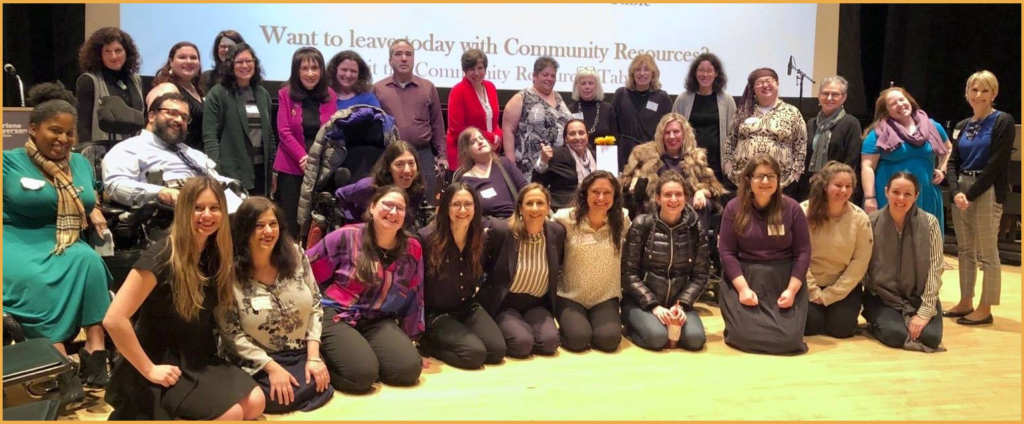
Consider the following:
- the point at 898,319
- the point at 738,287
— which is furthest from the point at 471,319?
the point at 898,319

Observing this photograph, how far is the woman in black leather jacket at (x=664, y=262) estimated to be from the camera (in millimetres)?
3945

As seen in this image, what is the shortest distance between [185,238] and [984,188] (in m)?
4.03

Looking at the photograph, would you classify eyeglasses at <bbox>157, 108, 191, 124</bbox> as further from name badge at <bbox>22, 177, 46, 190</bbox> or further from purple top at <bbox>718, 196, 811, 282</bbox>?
purple top at <bbox>718, 196, 811, 282</bbox>

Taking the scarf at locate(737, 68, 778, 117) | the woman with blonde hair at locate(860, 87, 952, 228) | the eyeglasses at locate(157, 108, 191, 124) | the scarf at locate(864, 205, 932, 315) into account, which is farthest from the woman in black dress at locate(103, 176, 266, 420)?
the woman with blonde hair at locate(860, 87, 952, 228)

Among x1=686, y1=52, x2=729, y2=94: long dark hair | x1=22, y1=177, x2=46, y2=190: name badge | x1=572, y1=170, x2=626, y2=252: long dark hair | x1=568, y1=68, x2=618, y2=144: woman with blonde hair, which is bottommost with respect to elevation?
x1=572, y1=170, x2=626, y2=252: long dark hair

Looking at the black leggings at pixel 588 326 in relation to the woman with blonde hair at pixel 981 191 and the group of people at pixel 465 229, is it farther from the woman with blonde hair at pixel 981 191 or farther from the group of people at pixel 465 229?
the woman with blonde hair at pixel 981 191

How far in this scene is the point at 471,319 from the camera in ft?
12.1

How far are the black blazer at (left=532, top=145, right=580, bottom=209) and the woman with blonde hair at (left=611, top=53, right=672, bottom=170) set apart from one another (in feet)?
1.61

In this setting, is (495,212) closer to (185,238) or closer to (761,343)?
(761,343)

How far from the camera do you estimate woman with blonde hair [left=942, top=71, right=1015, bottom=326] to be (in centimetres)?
446

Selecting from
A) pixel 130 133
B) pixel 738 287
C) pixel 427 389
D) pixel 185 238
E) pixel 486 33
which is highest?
pixel 486 33

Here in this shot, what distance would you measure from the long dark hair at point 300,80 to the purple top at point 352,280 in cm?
137

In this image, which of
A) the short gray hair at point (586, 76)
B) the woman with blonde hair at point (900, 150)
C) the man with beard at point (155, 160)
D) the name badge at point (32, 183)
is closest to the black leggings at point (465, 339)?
the man with beard at point (155, 160)

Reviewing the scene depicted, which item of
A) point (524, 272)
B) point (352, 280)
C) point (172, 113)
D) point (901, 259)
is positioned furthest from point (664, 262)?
point (172, 113)
